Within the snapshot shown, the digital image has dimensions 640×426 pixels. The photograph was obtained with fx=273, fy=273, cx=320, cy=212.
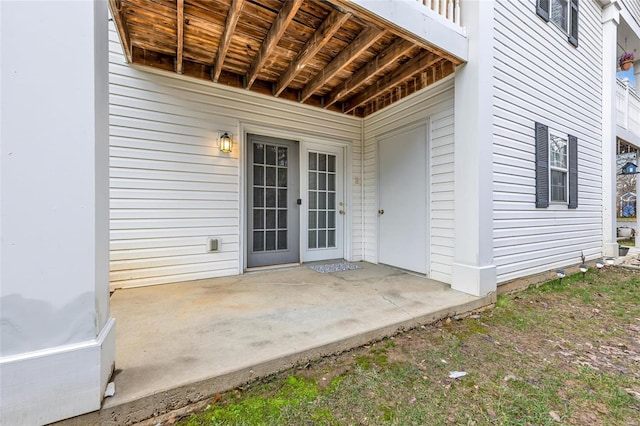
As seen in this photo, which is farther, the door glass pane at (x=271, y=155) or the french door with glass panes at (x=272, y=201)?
the door glass pane at (x=271, y=155)

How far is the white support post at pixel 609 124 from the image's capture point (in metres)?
5.21

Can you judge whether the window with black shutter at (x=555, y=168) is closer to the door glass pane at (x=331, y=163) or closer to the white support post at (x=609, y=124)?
the white support post at (x=609, y=124)

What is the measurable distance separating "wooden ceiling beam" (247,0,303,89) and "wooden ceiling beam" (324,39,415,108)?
1211 millimetres

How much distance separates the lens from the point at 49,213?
1201mm

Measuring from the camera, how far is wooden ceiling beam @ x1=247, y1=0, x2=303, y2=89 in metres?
2.33

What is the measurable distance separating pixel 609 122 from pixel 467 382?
21.0 ft

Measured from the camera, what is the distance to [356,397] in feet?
5.06

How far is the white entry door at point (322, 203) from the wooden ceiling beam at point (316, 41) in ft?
3.86

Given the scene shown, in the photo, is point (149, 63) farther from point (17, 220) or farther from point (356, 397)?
point (356, 397)

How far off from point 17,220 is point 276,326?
5.24 ft

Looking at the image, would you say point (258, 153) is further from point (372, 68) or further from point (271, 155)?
point (372, 68)

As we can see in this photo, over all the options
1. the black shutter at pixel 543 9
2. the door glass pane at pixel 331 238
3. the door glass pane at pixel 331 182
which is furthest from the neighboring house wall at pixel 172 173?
the black shutter at pixel 543 9

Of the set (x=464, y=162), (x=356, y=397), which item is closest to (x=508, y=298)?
(x=464, y=162)

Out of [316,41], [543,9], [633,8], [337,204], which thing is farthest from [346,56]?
[633,8]
